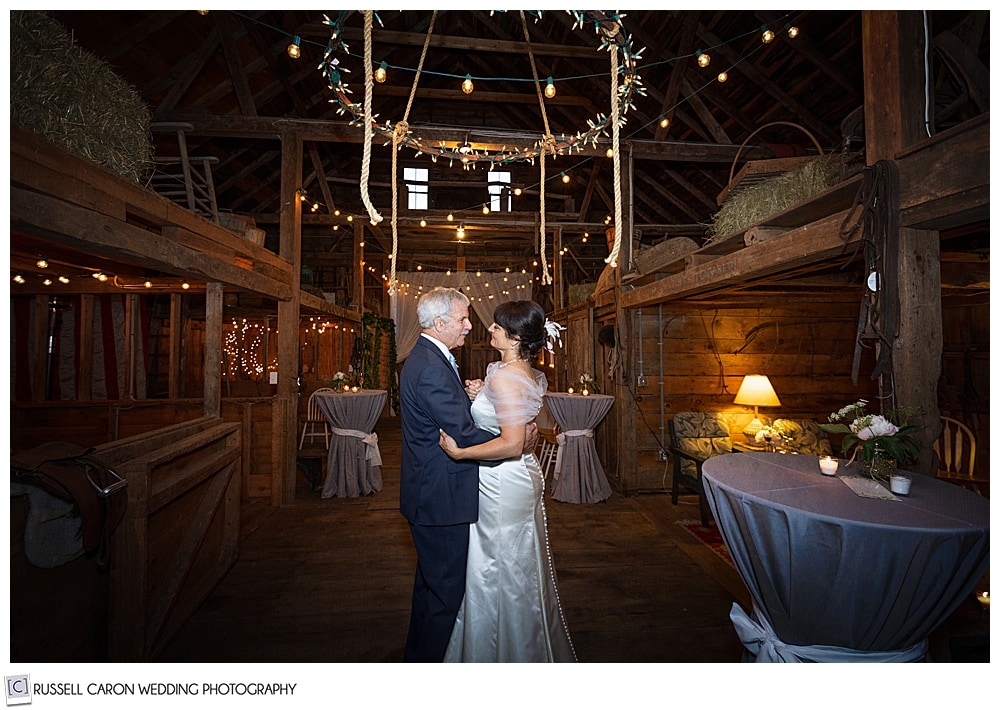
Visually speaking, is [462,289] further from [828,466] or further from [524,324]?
[828,466]

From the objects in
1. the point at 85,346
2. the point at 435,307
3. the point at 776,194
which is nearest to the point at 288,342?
the point at 85,346

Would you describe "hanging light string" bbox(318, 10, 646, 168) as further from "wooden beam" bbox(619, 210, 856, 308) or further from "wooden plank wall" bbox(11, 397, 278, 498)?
"wooden plank wall" bbox(11, 397, 278, 498)

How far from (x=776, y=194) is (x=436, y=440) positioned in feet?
9.15

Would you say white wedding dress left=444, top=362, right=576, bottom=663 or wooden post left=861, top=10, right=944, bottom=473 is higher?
wooden post left=861, top=10, right=944, bottom=473

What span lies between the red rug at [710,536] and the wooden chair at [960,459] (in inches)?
72.5

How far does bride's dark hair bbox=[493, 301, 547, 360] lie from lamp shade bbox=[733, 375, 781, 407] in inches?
151

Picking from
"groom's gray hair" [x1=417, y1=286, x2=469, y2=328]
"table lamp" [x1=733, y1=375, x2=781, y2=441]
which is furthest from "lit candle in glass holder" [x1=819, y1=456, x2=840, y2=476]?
"table lamp" [x1=733, y1=375, x2=781, y2=441]

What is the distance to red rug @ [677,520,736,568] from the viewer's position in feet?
12.1

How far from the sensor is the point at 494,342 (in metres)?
2.35

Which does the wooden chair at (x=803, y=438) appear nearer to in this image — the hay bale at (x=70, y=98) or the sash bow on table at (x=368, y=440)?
the sash bow on table at (x=368, y=440)

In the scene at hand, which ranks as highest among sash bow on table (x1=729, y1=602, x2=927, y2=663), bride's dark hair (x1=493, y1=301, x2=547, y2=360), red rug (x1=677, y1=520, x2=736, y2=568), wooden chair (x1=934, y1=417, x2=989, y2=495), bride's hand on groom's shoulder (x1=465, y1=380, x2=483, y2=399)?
bride's dark hair (x1=493, y1=301, x2=547, y2=360)

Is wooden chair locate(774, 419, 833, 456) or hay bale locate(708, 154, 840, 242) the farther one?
wooden chair locate(774, 419, 833, 456)
